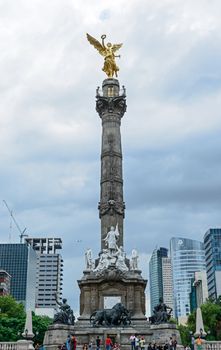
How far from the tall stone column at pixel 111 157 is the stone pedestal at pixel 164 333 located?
33.9ft

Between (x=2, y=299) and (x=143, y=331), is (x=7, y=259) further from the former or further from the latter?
(x=143, y=331)

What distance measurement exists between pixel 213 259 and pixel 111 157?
257ft

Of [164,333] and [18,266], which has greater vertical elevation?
[18,266]

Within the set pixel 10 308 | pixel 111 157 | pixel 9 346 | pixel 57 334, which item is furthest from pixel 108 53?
pixel 10 308

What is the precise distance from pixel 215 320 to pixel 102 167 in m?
27.2

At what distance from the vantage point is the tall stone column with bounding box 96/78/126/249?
49.6 meters

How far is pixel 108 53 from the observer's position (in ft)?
185

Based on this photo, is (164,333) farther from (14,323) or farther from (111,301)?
(14,323)

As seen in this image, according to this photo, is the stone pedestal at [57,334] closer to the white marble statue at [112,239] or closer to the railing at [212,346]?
the white marble statue at [112,239]

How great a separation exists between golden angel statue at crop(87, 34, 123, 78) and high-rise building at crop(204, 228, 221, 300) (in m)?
71.6

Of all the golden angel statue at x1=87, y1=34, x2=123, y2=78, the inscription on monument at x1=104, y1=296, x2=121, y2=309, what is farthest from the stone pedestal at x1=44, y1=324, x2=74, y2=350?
the golden angel statue at x1=87, y1=34, x2=123, y2=78

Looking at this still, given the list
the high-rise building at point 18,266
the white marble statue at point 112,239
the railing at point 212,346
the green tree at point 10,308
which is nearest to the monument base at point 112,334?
the white marble statue at point 112,239

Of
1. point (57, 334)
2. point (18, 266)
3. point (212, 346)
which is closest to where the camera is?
point (212, 346)

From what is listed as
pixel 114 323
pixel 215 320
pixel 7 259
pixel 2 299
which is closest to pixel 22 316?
pixel 2 299
